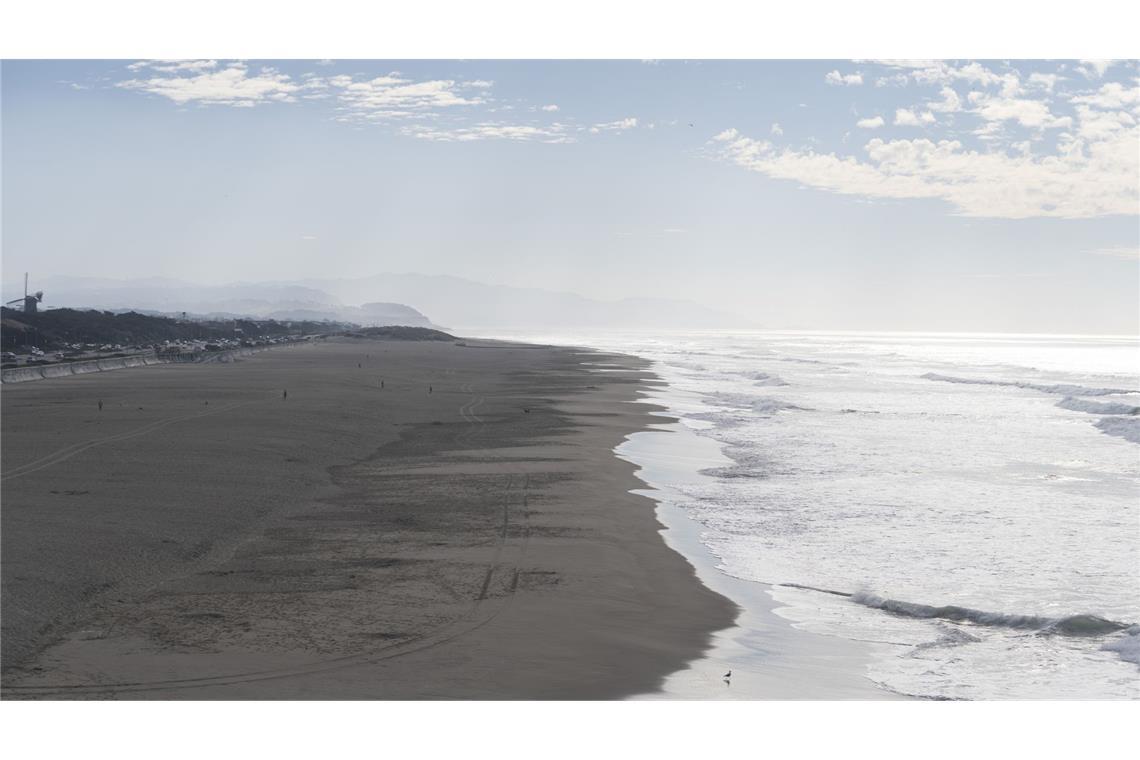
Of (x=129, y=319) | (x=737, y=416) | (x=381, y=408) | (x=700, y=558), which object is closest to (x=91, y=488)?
(x=700, y=558)

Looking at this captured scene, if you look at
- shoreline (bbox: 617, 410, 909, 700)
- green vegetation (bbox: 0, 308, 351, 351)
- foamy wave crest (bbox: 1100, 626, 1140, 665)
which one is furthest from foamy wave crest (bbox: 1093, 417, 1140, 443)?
green vegetation (bbox: 0, 308, 351, 351)

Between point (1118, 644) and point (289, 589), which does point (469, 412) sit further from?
point (1118, 644)

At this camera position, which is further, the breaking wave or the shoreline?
the breaking wave

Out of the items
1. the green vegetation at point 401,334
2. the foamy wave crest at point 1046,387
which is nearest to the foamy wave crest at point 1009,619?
the foamy wave crest at point 1046,387

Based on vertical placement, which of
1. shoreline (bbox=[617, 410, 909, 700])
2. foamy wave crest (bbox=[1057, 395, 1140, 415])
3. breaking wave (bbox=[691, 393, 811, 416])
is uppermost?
foamy wave crest (bbox=[1057, 395, 1140, 415])

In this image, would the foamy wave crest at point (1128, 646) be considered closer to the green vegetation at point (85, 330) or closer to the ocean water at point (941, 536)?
the ocean water at point (941, 536)

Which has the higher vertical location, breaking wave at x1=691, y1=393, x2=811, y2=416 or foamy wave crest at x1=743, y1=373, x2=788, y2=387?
foamy wave crest at x1=743, y1=373, x2=788, y2=387

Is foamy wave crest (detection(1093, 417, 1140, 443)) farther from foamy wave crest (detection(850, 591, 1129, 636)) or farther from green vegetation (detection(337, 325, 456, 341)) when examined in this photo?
green vegetation (detection(337, 325, 456, 341))
